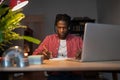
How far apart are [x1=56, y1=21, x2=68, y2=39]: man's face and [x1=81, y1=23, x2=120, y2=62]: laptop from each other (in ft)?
2.64

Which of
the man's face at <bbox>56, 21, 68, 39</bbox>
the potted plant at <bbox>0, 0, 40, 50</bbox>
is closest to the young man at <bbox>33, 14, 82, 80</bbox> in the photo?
the man's face at <bbox>56, 21, 68, 39</bbox>

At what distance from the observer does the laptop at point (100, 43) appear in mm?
1789

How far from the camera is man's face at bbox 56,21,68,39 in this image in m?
2.62

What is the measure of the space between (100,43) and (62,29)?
86 cm

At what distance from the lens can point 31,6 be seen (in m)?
5.87

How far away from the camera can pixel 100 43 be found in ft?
6.02

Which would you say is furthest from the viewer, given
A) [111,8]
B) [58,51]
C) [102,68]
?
[111,8]

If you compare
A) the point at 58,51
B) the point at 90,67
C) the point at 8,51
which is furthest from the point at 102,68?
the point at 58,51

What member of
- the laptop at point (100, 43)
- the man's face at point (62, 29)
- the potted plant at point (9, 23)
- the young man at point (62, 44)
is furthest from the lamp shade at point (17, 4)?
the man's face at point (62, 29)

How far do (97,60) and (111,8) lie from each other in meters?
2.64

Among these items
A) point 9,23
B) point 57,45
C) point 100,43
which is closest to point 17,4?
point 9,23

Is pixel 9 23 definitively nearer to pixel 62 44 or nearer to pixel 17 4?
pixel 17 4

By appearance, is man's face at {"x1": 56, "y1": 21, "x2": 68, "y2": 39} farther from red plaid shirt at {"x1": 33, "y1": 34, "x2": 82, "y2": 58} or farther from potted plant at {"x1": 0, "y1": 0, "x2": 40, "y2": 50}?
potted plant at {"x1": 0, "y1": 0, "x2": 40, "y2": 50}

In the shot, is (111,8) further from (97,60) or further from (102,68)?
(102,68)
